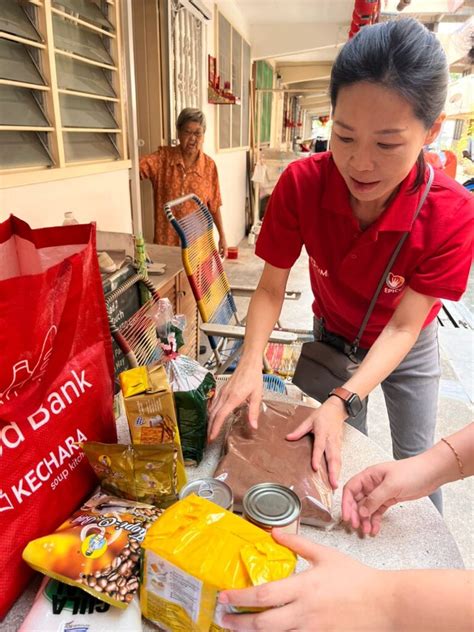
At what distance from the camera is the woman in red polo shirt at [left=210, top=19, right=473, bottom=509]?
0.80 metres

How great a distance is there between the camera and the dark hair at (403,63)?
0.78m

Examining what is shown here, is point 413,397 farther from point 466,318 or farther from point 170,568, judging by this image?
point 466,318

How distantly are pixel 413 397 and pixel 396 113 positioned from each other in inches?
31.6

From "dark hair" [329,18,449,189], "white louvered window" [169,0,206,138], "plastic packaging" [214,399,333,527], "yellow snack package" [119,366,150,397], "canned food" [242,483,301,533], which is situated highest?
"white louvered window" [169,0,206,138]

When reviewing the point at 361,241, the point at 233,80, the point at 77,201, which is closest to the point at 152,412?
the point at 361,241

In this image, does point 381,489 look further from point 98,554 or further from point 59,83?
point 59,83

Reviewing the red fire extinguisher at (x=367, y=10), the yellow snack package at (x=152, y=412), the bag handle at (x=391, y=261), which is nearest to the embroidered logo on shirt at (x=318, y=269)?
the bag handle at (x=391, y=261)

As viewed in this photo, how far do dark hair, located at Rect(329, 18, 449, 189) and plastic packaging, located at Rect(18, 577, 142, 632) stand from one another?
0.91 m

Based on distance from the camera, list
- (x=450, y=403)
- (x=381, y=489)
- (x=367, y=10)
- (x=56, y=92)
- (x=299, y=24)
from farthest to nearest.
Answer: (x=299, y=24), (x=367, y=10), (x=450, y=403), (x=56, y=92), (x=381, y=489)

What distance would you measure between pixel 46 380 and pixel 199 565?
1.06 feet

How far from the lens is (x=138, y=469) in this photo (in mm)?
678

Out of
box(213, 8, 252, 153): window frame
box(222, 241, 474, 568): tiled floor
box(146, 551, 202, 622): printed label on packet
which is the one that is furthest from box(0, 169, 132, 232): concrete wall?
box(213, 8, 252, 153): window frame

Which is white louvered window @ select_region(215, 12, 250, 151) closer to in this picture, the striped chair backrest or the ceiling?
the ceiling

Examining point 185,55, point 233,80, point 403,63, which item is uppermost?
point 233,80
